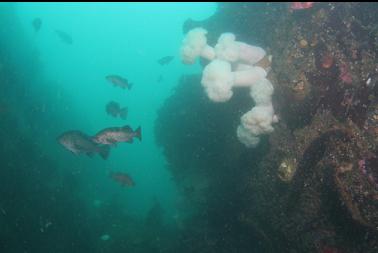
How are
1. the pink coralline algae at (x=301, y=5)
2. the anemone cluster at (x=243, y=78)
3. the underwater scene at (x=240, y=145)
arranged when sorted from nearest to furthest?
the underwater scene at (x=240, y=145), the anemone cluster at (x=243, y=78), the pink coralline algae at (x=301, y=5)

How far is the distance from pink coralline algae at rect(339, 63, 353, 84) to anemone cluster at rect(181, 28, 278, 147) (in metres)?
1.39

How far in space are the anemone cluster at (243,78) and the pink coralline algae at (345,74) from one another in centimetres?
139

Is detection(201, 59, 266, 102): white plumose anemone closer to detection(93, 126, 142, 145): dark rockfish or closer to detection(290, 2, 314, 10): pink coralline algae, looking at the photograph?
detection(290, 2, 314, 10): pink coralline algae

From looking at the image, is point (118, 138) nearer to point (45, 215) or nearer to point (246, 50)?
point (246, 50)

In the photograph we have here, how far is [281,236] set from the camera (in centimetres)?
590

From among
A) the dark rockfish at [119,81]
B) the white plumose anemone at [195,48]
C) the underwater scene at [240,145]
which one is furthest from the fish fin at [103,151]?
the dark rockfish at [119,81]

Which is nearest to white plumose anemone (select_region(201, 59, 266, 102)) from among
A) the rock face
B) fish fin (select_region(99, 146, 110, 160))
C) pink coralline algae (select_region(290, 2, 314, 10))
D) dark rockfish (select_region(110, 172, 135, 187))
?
the rock face

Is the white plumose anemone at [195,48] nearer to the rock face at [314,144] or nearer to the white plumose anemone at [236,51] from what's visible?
the white plumose anemone at [236,51]

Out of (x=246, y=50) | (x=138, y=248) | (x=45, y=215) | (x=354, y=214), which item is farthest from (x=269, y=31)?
(x=45, y=215)

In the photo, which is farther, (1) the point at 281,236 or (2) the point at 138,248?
(2) the point at 138,248

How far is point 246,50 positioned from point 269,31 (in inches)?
49.5

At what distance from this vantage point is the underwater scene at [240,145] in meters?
5.08

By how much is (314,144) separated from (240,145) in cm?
237

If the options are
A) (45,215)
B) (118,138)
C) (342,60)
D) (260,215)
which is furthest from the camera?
(45,215)
